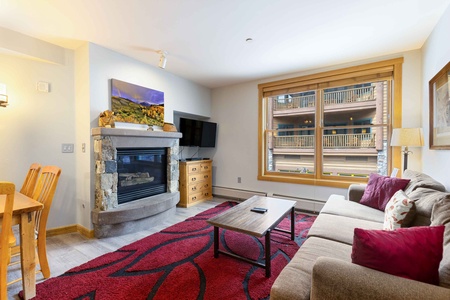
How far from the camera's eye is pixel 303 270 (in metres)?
1.17

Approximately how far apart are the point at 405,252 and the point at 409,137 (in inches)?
88.2

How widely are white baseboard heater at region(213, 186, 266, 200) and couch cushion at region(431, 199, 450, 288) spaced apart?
2.96 meters

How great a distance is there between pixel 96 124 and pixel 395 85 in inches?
167

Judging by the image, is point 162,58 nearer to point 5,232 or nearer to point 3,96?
point 3,96

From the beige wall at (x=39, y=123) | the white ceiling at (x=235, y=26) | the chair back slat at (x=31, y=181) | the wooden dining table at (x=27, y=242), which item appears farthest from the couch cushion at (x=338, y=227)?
the beige wall at (x=39, y=123)

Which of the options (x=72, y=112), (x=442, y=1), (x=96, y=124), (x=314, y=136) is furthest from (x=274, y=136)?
(x=72, y=112)

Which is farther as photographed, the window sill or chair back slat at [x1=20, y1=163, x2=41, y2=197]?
the window sill

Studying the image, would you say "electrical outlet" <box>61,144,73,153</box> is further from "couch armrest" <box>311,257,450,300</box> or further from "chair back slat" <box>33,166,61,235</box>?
"couch armrest" <box>311,257,450,300</box>

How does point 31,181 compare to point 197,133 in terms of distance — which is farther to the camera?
point 197,133

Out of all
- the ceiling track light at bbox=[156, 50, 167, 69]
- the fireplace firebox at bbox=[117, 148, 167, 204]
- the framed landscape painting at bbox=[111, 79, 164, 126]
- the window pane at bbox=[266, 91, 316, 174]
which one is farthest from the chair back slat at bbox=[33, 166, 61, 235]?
the window pane at bbox=[266, 91, 316, 174]

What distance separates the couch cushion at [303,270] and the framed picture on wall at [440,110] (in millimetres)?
1488

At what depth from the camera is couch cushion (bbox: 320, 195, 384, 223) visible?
2.04 meters

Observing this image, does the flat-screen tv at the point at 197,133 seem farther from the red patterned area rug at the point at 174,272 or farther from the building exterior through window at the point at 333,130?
the red patterned area rug at the point at 174,272

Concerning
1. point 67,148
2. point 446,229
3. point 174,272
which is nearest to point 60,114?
point 67,148
